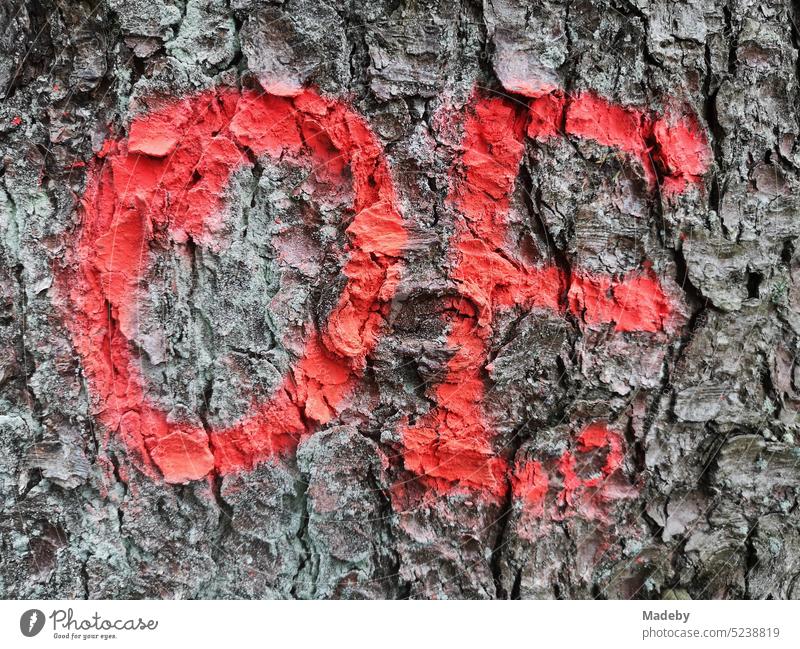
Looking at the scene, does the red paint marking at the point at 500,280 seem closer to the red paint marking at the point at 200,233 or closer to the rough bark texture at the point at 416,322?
the rough bark texture at the point at 416,322

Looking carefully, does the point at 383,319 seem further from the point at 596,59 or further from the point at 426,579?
the point at 596,59

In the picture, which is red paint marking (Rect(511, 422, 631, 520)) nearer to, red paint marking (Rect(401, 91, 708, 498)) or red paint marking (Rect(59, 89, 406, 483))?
red paint marking (Rect(401, 91, 708, 498))

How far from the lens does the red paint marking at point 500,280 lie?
1.02 metres

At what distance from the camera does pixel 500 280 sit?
104 cm

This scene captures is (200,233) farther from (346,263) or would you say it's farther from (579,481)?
(579,481)

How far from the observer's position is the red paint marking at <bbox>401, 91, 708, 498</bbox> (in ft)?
3.34
